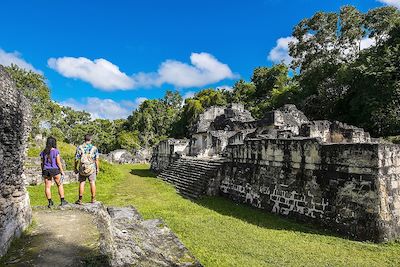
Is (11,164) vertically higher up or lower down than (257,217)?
higher up

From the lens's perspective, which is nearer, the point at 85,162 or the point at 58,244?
the point at 58,244

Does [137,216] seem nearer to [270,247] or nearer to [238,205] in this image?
[270,247]

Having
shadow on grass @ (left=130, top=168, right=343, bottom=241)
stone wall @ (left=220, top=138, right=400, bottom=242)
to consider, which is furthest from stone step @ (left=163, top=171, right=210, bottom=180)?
stone wall @ (left=220, top=138, right=400, bottom=242)

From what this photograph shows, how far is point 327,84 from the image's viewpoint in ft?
84.9

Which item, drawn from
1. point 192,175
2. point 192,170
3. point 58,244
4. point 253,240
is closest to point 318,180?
point 253,240

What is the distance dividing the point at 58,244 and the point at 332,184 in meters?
6.82

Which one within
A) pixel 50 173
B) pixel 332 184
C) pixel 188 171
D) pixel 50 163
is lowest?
pixel 188 171

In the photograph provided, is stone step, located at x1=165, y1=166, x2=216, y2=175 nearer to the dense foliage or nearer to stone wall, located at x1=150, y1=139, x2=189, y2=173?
stone wall, located at x1=150, y1=139, x2=189, y2=173

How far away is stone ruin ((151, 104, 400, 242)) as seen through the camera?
735 cm

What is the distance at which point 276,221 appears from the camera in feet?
29.9

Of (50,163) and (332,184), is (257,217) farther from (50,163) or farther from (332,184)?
(50,163)

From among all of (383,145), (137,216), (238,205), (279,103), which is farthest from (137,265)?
(279,103)

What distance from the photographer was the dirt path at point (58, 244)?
Answer: 387cm

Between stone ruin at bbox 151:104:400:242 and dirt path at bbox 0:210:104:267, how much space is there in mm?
6078
